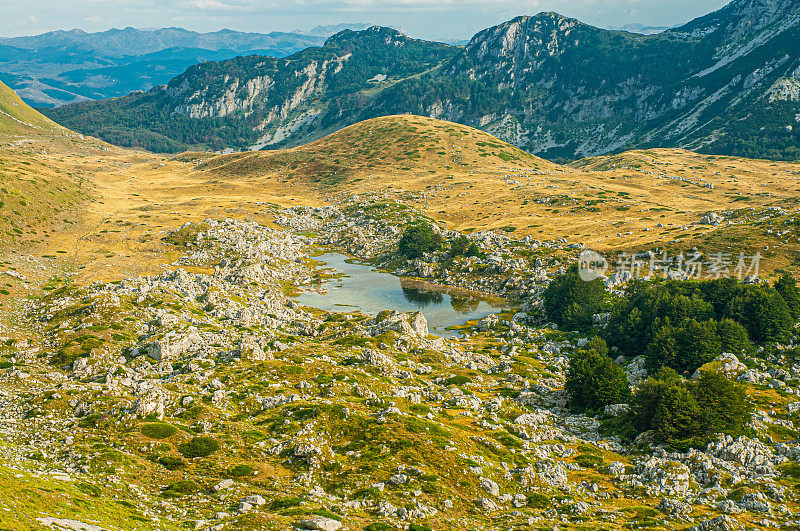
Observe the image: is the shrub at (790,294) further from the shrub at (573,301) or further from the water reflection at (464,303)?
the water reflection at (464,303)


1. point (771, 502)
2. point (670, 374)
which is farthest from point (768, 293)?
point (771, 502)

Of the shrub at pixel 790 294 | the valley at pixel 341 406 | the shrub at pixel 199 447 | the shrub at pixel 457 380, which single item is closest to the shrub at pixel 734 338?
the valley at pixel 341 406

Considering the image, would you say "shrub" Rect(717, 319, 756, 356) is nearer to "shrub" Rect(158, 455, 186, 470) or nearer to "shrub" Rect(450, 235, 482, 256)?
"shrub" Rect(450, 235, 482, 256)

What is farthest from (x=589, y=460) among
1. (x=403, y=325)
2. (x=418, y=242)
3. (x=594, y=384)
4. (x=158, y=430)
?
(x=418, y=242)

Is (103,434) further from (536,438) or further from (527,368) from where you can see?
(527,368)

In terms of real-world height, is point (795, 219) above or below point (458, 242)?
above

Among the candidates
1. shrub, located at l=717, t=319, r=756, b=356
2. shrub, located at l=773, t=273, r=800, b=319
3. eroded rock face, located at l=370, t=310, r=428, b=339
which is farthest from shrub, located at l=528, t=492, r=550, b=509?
shrub, located at l=773, t=273, r=800, b=319
